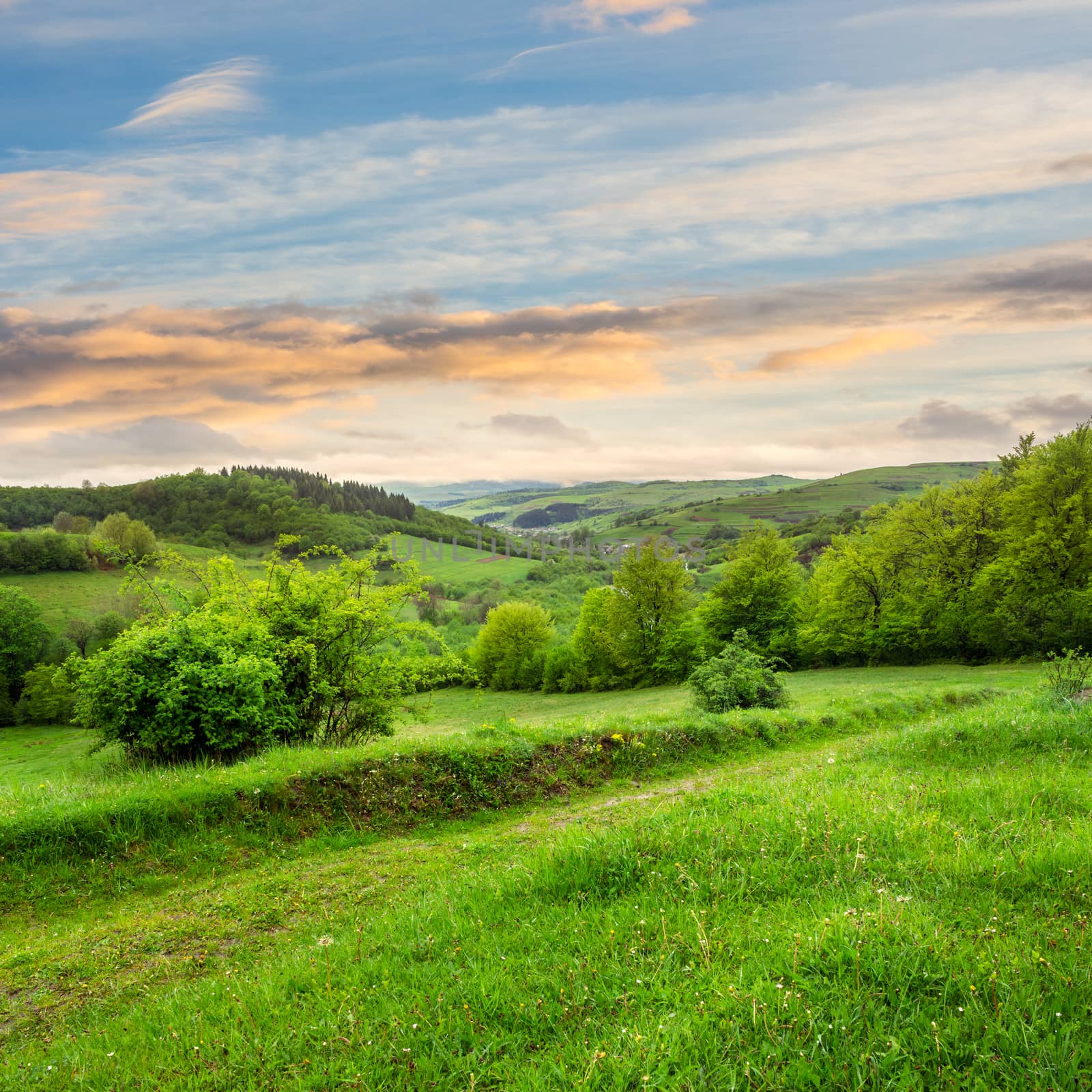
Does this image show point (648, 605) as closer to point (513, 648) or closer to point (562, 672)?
point (562, 672)

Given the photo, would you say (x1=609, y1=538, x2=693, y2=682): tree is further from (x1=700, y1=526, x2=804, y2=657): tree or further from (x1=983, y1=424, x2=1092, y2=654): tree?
(x1=983, y1=424, x2=1092, y2=654): tree

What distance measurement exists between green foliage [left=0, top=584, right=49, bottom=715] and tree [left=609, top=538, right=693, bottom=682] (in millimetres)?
75806

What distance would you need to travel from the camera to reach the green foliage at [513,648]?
82.8 meters

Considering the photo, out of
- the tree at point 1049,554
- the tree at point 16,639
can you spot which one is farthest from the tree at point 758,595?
the tree at point 16,639

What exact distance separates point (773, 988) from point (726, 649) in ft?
64.4

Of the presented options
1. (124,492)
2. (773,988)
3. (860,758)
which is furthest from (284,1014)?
(124,492)

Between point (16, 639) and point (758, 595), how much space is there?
3577 inches

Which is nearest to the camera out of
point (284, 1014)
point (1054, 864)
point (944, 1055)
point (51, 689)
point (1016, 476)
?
point (944, 1055)

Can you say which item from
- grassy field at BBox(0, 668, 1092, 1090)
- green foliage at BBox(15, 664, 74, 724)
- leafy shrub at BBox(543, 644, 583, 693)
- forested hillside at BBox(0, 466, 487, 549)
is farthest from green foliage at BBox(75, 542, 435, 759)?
forested hillside at BBox(0, 466, 487, 549)

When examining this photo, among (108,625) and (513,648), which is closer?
(513,648)

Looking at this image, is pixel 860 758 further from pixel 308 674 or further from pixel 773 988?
pixel 308 674

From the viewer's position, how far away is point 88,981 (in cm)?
670

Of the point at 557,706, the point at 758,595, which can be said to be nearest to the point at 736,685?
the point at 557,706

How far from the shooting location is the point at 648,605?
219ft
